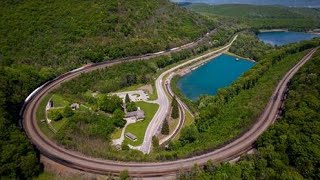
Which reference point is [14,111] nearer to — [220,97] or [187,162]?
[187,162]

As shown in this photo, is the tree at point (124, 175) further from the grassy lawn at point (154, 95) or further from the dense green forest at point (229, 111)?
the grassy lawn at point (154, 95)

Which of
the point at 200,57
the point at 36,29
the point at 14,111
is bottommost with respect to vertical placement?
the point at 200,57

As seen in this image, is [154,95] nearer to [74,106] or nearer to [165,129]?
[165,129]

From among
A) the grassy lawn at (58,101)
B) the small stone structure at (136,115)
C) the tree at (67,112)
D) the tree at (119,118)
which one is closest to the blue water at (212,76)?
the small stone structure at (136,115)

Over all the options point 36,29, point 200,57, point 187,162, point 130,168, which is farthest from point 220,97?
point 36,29

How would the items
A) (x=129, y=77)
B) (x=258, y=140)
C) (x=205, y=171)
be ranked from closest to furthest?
(x=205, y=171)
(x=258, y=140)
(x=129, y=77)

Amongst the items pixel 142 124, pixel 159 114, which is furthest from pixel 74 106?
pixel 159 114

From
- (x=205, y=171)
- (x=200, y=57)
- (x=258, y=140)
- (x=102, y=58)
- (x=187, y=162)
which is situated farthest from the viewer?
(x=200, y=57)

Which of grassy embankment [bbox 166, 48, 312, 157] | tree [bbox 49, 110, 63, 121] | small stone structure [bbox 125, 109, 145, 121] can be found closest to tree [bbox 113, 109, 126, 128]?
small stone structure [bbox 125, 109, 145, 121]
